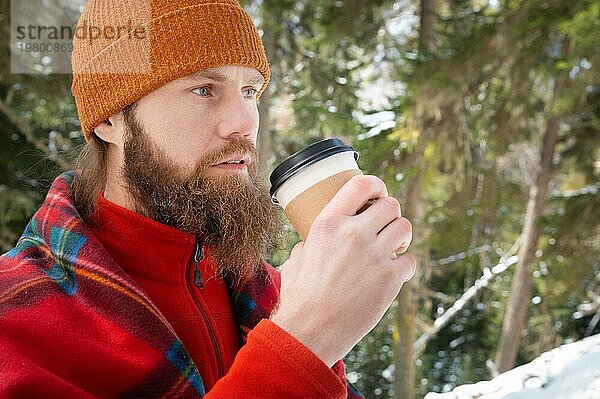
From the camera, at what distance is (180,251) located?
1.35m

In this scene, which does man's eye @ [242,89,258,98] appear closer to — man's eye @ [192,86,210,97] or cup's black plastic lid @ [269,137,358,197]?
man's eye @ [192,86,210,97]

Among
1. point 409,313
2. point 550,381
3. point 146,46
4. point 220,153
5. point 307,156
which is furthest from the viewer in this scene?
point 409,313

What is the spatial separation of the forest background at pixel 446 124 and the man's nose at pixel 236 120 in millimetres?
2903

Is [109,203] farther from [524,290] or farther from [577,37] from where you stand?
[524,290]

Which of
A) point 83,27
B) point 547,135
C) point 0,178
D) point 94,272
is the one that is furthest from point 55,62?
point 547,135

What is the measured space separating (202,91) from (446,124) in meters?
5.19

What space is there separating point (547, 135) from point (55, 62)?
565 centimetres

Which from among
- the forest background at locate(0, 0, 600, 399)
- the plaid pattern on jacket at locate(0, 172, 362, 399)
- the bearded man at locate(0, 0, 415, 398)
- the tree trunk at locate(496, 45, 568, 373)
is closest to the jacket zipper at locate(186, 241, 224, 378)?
the bearded man at locate(0, 0, 415, 398)

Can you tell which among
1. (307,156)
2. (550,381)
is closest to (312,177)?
(307,156)

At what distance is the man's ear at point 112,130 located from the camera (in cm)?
147

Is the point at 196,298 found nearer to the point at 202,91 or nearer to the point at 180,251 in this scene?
the point at 180,251

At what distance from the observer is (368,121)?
6152 millimetres

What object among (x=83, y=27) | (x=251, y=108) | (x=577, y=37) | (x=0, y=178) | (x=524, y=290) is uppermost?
(x=577, y=37)

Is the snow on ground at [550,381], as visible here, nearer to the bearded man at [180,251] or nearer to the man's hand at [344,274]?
the bearded man at [180,251]
